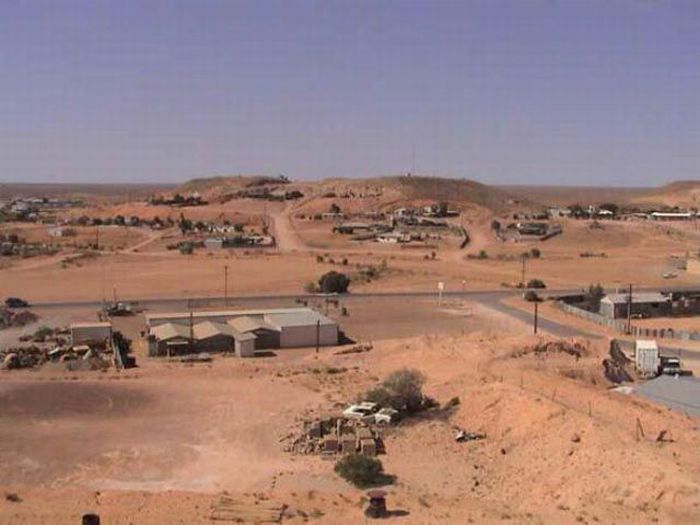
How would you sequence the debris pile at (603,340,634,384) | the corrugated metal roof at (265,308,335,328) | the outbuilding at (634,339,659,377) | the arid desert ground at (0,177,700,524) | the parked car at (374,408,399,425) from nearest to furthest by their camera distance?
the arid desert ground at (0,177,700,524)
the parked car at (374,408,399,425)
the debris pile at (603,340,634,384)
the outbuilding at (634,339,659,377)
the corrugated metal roof at (265,308,335,328)

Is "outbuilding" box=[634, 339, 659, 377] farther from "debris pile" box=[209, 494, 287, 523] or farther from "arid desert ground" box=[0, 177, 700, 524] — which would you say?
"debris pile" box=[209, 494, 287, 523]

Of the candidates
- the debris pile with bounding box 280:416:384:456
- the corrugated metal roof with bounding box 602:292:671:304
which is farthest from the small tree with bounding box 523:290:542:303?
the debris pile with bounding box 280:416:384:456

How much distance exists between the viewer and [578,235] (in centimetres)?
12550

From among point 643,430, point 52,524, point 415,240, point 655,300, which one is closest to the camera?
point 52,524

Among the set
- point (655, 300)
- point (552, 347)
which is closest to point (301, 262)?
point (655, 300)

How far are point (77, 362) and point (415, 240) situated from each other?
252 ft

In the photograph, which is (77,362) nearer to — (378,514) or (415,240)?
(378,514)

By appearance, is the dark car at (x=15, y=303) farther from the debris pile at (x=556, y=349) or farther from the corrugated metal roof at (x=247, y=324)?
the debris pile at (x=556, y=349)

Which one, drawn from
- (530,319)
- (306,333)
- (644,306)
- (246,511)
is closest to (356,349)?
(306,333)

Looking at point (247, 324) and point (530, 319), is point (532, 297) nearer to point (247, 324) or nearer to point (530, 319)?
point (530, 319)

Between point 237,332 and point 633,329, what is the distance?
23.1 m

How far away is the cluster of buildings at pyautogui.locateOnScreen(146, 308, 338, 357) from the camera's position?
4972 cm

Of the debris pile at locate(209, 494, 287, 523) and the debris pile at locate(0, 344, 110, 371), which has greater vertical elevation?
the debris pile at locate(209, 494, 287, 523)

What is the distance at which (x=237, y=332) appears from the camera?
169ft
